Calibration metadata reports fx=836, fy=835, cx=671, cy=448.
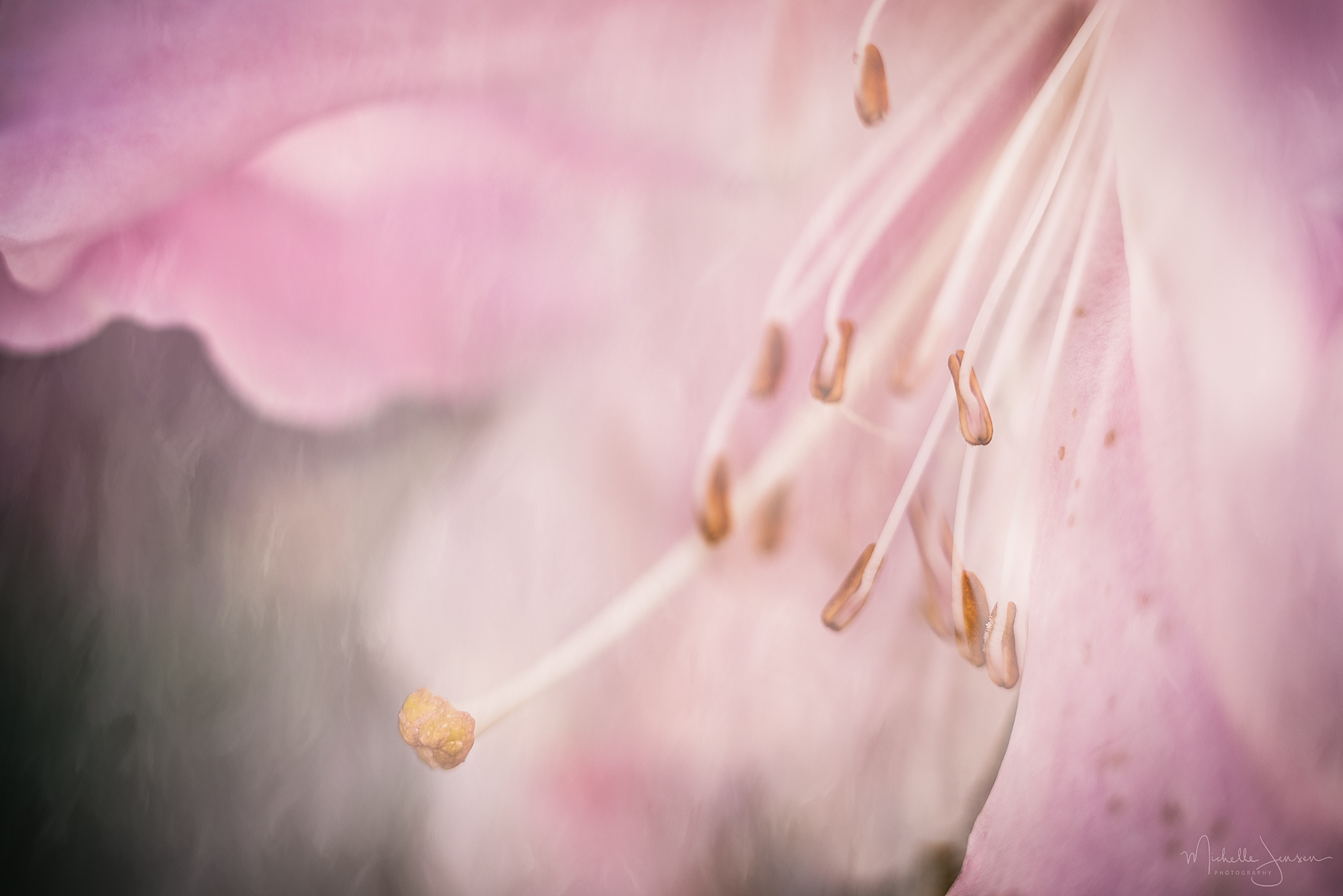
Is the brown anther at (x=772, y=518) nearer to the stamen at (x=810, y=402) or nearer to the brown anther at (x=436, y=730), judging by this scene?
the stamen at (x=810, y=402)

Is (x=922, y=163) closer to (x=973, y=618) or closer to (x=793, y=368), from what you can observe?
(x=793, y=368)

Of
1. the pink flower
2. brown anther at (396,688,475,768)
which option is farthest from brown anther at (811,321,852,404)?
brown anther at (396,688,475,768)

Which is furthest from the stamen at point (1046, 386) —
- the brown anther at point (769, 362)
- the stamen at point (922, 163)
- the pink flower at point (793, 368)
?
the brown anther at point (769, 362)

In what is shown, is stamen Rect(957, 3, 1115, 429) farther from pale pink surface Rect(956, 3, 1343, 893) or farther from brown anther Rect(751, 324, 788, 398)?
brown anther Rect(751, 324, 788, 398)

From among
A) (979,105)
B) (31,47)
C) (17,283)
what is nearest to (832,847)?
(979,105)

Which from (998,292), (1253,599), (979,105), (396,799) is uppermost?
(979,105)

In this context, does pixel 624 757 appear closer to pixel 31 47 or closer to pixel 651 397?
pixel 651 397
